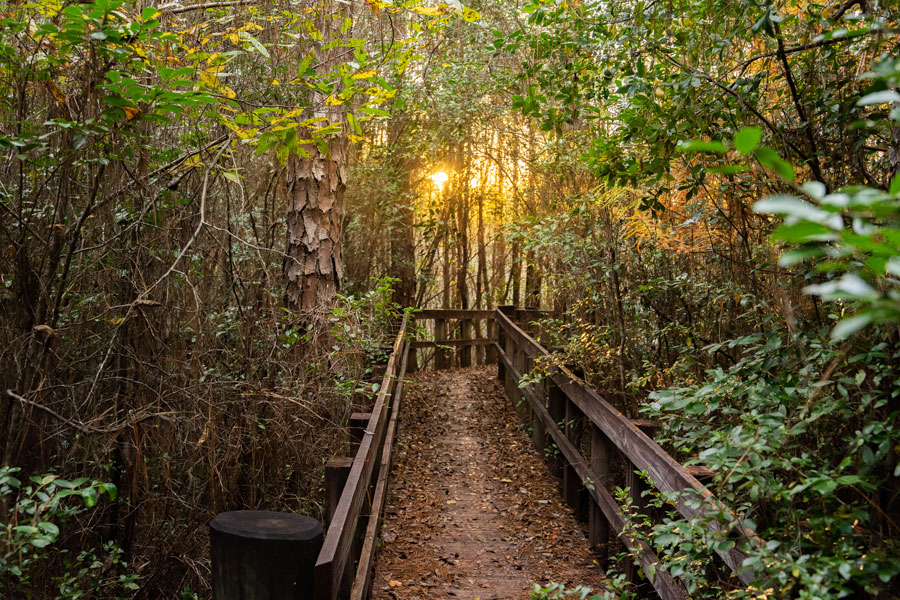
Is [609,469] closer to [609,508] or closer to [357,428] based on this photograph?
[609,508]

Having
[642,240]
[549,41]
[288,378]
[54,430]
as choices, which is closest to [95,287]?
[54,430]

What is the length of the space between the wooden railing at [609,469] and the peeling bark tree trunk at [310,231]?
2.40m

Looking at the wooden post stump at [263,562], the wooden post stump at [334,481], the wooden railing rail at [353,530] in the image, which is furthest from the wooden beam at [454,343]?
the wooden post stump at [263,562]

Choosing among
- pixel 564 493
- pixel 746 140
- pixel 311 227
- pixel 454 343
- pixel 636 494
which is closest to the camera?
pixel 746 140

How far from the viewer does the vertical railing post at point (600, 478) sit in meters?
5.22

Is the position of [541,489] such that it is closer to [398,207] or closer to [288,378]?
[288,378]

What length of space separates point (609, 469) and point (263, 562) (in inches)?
126

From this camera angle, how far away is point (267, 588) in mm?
2926

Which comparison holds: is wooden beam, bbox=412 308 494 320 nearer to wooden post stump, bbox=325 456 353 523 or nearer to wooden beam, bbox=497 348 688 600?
wooden beam, bbox=497 348 688 600

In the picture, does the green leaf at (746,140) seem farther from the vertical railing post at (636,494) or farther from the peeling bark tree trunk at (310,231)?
the peeling bark tree trunk at (310,231)

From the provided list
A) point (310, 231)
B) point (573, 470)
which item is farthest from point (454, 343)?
point (310, 231)

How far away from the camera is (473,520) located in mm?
6117

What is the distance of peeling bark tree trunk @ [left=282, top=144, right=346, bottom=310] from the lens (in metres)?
6.19

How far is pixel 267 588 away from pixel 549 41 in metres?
3.87
